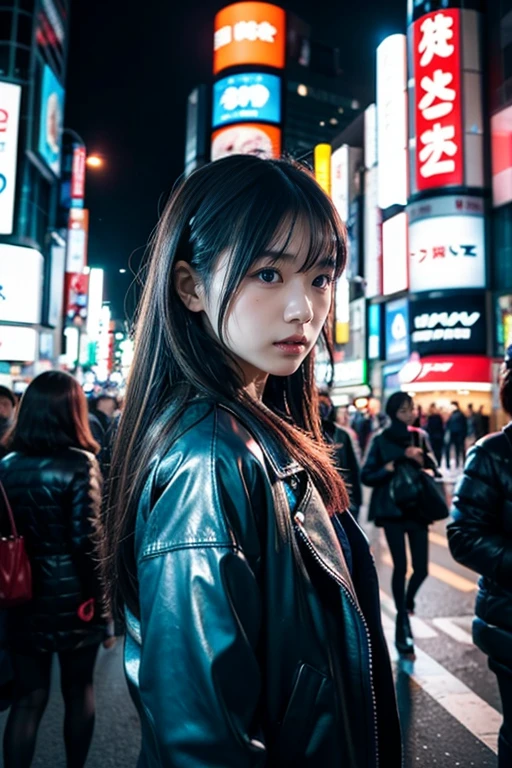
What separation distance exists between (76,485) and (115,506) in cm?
172

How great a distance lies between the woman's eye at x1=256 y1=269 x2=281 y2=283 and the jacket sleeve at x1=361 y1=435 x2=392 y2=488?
4.42m

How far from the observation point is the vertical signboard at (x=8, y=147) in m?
23.4

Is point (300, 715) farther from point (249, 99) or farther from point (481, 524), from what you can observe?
point (249, 99)

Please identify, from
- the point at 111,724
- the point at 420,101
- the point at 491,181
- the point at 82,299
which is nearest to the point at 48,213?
the point at 82,299

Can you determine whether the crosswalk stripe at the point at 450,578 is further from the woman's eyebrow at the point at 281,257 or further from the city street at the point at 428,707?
the woman's eyebrow at the point at 281,257

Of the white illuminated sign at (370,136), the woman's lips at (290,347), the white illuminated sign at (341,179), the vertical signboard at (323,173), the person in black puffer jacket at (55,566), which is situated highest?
the white illuminated sign at (370,136)

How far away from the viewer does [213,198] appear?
4.16ft

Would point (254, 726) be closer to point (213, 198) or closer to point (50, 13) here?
point (213, 198)

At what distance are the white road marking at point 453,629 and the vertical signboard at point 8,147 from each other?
76.2 feet

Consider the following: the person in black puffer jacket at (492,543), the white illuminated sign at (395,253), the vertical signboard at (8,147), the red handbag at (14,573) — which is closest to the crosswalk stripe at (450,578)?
the person in black puffer jacket at (492,543)

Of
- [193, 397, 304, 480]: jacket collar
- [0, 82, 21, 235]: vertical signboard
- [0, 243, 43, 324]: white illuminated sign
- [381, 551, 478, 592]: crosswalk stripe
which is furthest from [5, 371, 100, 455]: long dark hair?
[0, 82, 21, 235]: vertical signboard

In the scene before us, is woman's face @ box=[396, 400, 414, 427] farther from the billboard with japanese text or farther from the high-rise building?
the billboard with japanese text

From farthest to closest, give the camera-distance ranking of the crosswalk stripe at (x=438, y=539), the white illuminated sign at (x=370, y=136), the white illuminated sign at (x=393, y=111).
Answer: the white illuminated sign at (x=370, y=136), the white illuminated sign at (x=393, y=111), the crosswalk stripe at (x=438, y=539)

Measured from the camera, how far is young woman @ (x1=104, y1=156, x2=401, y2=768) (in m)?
0.96
